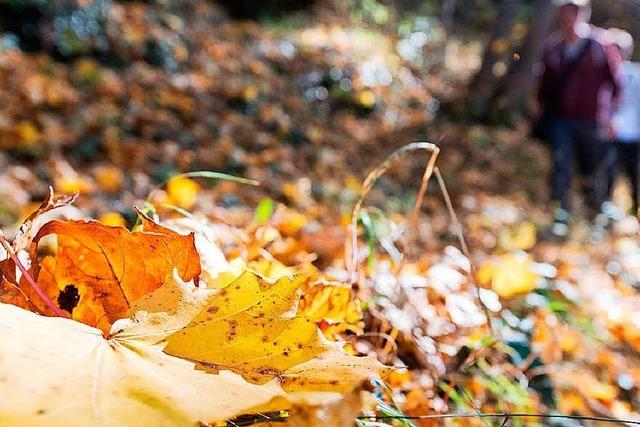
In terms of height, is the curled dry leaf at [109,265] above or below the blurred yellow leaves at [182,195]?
above

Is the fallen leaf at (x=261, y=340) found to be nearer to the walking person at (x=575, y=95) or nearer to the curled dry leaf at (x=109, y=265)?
the curled dry leaf at (x=109, y=265)

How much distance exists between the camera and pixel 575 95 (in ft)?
16.2

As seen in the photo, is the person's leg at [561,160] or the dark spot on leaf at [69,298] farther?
the person's leg at [561,160]

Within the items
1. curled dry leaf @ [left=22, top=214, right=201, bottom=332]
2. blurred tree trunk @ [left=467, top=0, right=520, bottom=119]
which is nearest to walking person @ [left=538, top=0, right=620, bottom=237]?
blurred tree trunk @ [left=467, top=0, right=520, bottom=119]

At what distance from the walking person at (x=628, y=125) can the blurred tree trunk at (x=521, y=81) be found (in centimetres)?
168

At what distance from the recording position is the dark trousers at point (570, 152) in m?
5.10

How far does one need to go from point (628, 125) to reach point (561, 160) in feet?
2.50

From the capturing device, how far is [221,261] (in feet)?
2.72

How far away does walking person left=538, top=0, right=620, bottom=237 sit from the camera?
15.9 feet

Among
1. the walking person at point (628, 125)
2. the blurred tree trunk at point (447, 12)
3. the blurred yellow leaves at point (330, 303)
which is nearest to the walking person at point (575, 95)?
the walking person at point (628, 125)

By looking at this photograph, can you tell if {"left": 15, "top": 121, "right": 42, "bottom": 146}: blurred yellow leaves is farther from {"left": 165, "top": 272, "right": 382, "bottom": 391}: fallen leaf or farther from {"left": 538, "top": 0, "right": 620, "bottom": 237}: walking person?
{"left": 165, "top": 272, "right": 382, "bottom": 391}: fallen leaf

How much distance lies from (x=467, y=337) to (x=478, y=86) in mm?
7166

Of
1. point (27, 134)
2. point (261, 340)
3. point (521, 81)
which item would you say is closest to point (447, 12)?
point (521, 81)

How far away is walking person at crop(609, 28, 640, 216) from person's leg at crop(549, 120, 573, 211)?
0.38 meters
